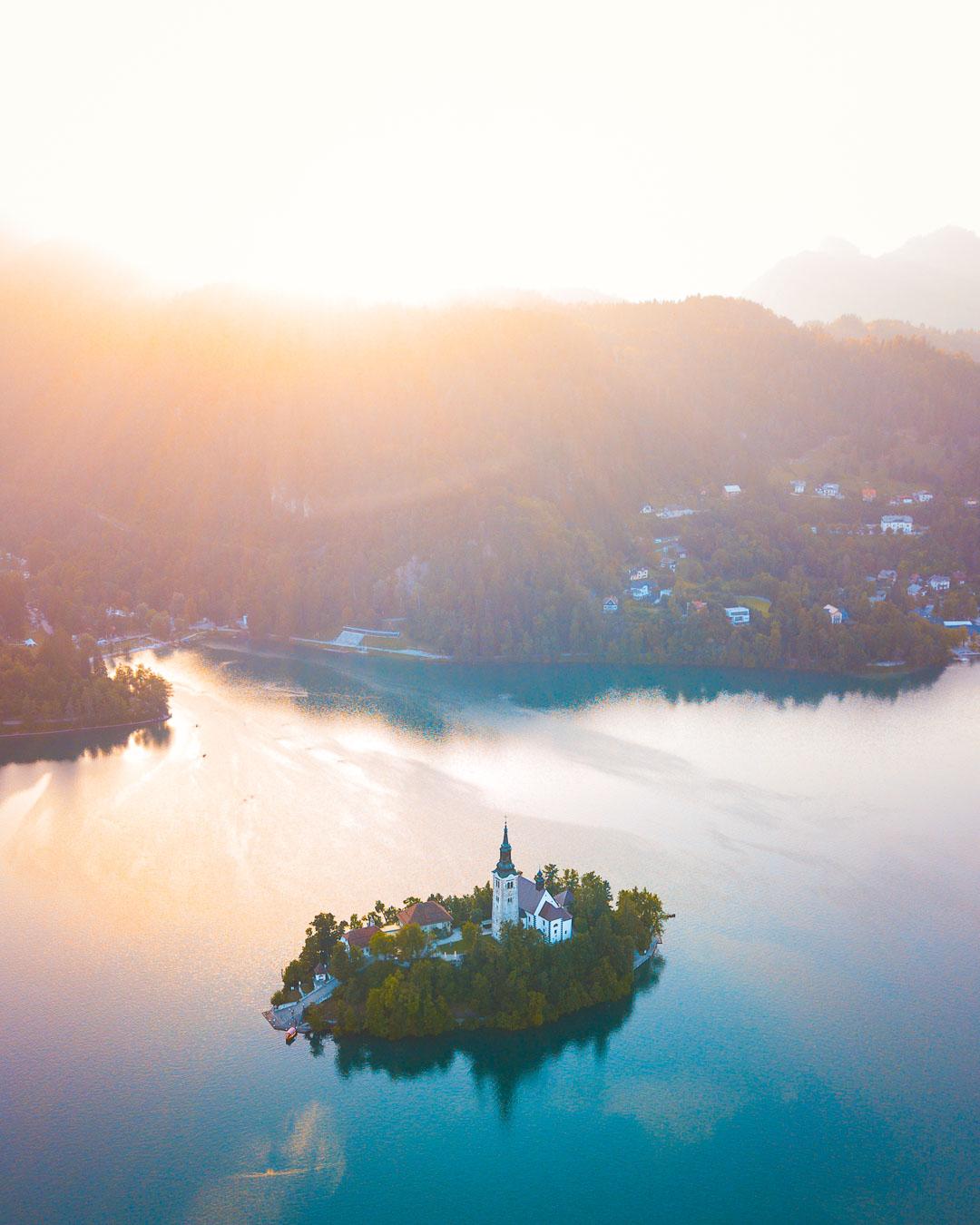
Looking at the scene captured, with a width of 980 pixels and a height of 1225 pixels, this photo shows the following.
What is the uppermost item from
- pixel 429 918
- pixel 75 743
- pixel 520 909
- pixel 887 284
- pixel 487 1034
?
pixel 887 284

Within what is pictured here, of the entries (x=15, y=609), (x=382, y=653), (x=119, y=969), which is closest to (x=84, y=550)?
(x=15, y=609)

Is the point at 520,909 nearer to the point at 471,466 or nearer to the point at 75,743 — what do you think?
the point at 75,743

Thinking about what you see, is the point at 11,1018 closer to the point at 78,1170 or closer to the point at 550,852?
the point at 78,1170

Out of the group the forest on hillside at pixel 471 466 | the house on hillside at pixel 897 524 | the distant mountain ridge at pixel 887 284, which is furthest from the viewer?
the distant mountain ridge at pixel 887 284

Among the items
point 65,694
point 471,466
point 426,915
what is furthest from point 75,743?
point 471,466

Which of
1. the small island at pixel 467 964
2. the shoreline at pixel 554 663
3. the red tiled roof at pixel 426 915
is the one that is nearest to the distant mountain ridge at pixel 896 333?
the shoreline at pixel 554 663

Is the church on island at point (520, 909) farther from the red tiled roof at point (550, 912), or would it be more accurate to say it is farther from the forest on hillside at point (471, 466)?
the forest on hillside at point (471, 466)
